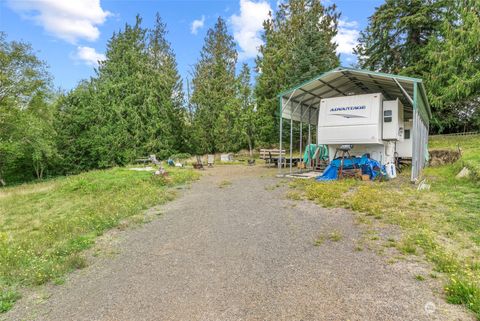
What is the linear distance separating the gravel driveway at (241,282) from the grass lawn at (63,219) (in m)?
0.51

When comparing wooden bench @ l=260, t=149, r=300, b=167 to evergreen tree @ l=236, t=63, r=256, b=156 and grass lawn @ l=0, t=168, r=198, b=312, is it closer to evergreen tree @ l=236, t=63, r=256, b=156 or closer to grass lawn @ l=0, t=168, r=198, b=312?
grass lawn @ l=0, t=168, r=198, b=312

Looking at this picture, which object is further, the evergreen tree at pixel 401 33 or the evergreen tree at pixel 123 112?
the evergreen tree at pixel 123 112

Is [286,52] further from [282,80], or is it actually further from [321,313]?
[321,313]

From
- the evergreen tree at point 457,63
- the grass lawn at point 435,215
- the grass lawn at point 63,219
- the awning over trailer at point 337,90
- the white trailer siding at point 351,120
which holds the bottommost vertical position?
the grass lawn at point 63,219

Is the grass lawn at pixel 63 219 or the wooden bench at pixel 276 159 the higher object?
the wooden bench at pixel 276 159

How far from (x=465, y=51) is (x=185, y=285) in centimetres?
2310

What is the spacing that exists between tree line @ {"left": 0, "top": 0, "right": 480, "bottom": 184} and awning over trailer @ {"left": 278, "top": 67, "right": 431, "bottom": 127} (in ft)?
22.3

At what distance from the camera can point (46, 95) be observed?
87.2ft

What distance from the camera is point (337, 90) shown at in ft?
50.7

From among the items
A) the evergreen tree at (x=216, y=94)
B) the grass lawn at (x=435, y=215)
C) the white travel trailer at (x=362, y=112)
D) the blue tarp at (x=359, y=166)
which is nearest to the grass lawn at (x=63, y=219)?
the grass lawn at (x=435, y=215)

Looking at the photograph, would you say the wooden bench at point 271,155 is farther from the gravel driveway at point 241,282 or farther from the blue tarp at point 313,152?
the gravel driveway at point 241,282

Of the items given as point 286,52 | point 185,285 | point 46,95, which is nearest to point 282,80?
point 286,52

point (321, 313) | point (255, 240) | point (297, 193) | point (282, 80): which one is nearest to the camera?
point (321, 313)

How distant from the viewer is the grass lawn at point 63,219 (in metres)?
4.55
